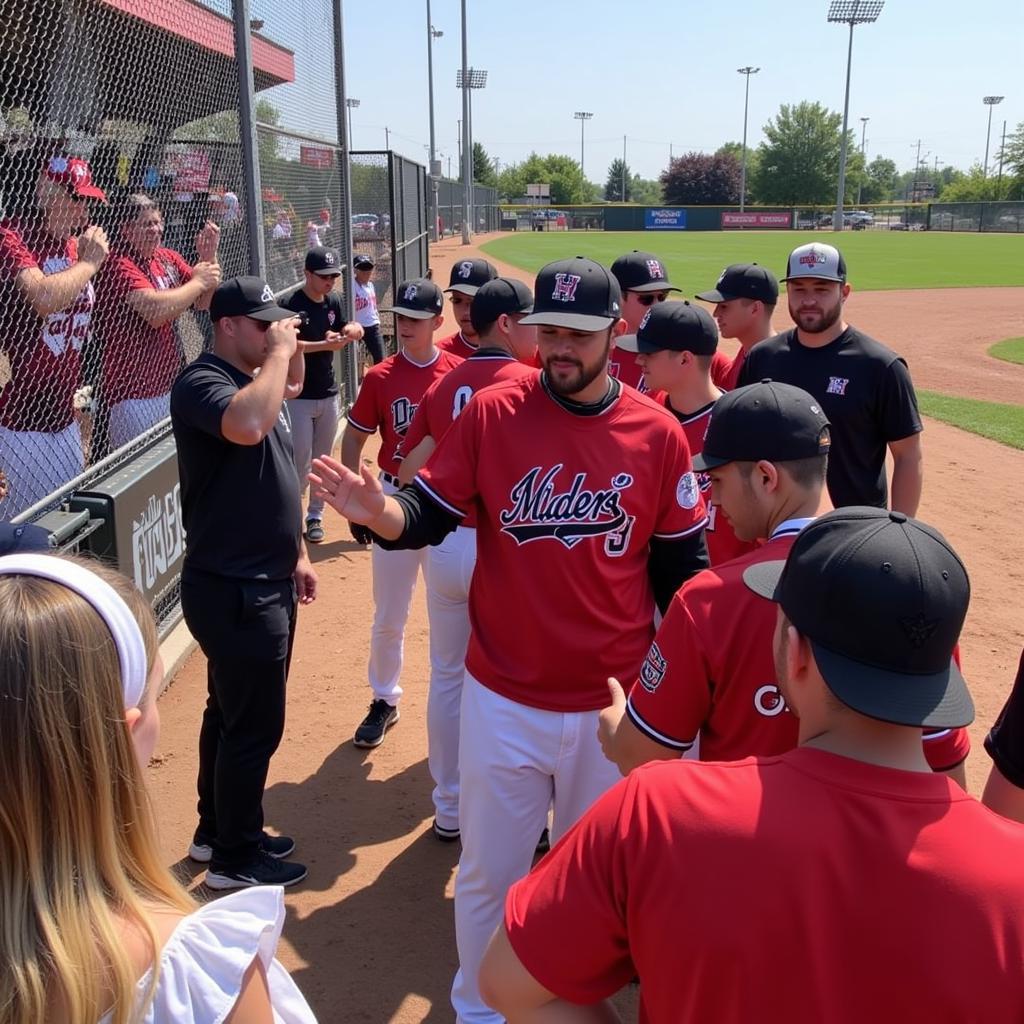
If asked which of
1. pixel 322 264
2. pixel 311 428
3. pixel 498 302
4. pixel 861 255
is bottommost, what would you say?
pixel 311 428

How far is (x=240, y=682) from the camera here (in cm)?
365

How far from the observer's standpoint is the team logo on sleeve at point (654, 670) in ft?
7.20

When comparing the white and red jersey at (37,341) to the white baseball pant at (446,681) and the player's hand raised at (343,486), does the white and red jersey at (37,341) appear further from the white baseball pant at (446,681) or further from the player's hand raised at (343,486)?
the player's hand raised at (343,486)

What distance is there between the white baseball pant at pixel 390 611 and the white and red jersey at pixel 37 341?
170 cm

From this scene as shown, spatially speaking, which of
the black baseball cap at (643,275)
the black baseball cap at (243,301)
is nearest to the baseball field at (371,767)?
the black baseball cap at (243,301)

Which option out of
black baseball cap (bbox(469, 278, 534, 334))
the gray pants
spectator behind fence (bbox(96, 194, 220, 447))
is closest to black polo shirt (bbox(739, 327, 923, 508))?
black baseball cap (bbox(469, 278, 534, 334))

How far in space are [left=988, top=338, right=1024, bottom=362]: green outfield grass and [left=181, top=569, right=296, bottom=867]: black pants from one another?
56.4 ft

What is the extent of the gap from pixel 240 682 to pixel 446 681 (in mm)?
981

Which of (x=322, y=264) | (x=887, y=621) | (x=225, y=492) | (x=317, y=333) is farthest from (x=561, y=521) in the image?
(x=317, y=333)

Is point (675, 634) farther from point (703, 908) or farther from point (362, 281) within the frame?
point (362, 281)

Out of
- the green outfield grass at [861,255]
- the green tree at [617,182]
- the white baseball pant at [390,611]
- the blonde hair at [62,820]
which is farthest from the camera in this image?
the green tree at [617,182]

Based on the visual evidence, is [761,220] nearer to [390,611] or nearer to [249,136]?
→ [249,136]

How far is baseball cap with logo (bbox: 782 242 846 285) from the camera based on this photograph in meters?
4.64

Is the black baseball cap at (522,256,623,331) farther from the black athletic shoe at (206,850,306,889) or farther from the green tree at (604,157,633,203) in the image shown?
the green tree at (604,157,633,203)
